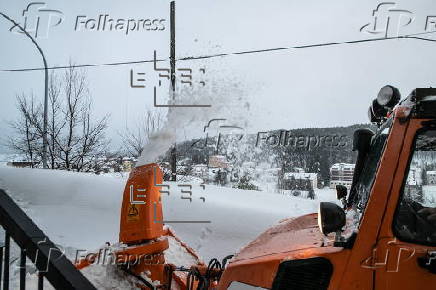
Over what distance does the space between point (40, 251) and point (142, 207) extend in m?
1.61

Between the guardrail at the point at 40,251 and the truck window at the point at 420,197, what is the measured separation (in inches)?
60.5

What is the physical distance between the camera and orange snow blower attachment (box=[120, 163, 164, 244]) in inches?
135

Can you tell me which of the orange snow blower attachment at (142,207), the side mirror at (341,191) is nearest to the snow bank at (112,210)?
the side mirror at (341,191)

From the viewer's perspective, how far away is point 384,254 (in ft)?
6.51

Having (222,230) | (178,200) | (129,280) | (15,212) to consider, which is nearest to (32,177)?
(178,200)

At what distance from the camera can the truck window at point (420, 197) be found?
205 cm

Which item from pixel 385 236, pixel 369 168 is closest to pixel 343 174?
pixel 369 168

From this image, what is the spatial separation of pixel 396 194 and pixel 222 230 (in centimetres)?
615

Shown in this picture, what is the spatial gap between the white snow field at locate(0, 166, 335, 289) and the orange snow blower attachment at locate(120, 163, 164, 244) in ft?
13.4

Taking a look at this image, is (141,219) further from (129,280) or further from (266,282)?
(266,282)

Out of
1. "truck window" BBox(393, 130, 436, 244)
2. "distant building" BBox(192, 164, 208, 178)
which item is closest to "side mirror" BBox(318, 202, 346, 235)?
"truck window" BBox(393, 130, 436, 244)

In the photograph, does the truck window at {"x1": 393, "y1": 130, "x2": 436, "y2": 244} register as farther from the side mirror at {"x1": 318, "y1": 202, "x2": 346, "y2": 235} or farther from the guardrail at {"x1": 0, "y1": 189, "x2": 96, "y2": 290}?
the guardrail at {"x1": 0, "y1": 189, "x2": 96, "y2": 290}

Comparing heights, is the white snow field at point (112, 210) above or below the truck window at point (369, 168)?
below

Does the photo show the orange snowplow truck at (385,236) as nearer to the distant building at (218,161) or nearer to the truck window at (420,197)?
the truck window at (420,197)
